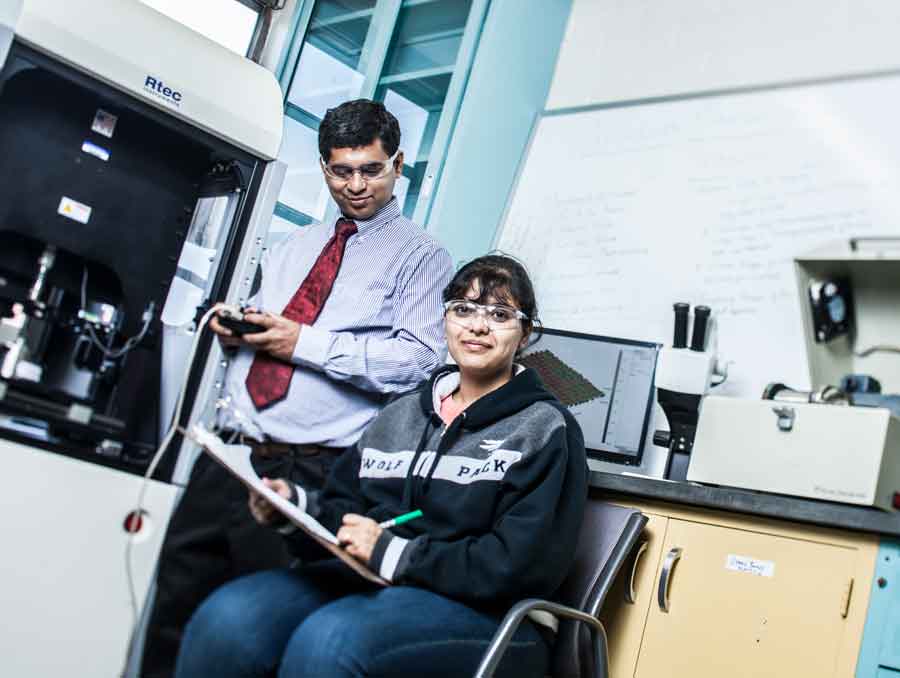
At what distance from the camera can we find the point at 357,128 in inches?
88.5

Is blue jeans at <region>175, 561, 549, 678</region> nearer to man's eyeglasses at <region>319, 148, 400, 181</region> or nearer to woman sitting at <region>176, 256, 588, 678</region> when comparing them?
woman sitting at <region>176, 256, 588, 678</region>

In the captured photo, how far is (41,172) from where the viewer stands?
86.1 inches

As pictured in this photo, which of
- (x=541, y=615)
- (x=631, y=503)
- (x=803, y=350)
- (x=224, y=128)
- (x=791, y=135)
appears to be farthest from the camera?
(x=791, y=135)

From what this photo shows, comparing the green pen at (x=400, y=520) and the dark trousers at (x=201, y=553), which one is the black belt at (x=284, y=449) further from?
the green pen at (x=400, y=520)

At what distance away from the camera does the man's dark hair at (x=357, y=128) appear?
7.38 feet

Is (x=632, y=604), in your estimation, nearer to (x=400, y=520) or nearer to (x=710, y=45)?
(x=400, y=520)

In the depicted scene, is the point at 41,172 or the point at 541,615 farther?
the point at 41,172

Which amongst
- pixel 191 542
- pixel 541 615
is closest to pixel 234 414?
pixel 191 542

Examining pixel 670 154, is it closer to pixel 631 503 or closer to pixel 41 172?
pixel 631 503

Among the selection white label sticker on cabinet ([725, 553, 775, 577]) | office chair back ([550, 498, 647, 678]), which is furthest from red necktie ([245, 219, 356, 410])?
white label sticker on cabinet ([725, 553, 775, 577])

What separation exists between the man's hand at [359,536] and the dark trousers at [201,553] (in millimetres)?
292

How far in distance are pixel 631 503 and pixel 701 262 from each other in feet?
3.40

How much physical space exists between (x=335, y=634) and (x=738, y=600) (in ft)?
2.62

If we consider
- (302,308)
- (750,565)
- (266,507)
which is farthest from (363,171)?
(750,565)
